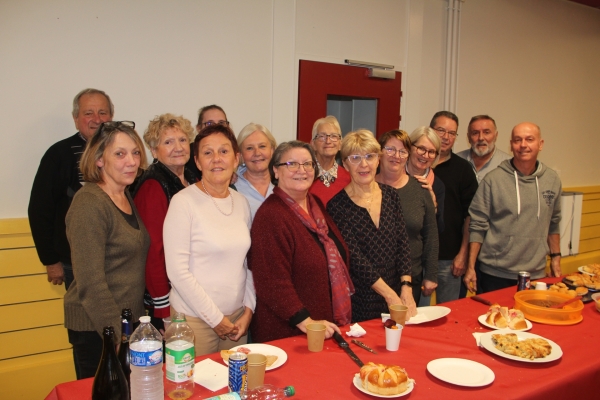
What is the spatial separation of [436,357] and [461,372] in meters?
0.14

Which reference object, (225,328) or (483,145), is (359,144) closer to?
(225,328)

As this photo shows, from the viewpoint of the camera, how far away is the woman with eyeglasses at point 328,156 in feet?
9.42

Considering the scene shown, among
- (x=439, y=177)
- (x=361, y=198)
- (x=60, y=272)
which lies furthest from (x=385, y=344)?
(x=60, y=272)

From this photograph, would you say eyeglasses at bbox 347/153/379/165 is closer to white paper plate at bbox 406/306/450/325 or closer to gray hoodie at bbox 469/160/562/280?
white paper plate at bbox 406/306/450/325

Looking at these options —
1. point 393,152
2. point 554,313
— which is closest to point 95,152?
point 393,152

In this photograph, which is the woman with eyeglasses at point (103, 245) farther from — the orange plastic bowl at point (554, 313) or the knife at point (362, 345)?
the orange plastic bowl at point (554, 313)

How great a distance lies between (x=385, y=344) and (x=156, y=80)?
240 centimetres

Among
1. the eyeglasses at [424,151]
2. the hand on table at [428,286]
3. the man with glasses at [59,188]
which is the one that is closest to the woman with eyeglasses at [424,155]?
the eyeglasses at [424,151]

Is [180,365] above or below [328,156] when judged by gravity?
below

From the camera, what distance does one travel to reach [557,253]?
320 cm

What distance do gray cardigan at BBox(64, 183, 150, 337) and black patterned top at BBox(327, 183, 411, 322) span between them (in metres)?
0.99

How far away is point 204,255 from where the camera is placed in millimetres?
2037

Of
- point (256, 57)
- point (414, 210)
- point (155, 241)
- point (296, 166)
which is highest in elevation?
point (256, 57)

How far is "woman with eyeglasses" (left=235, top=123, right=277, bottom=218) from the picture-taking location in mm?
2512
